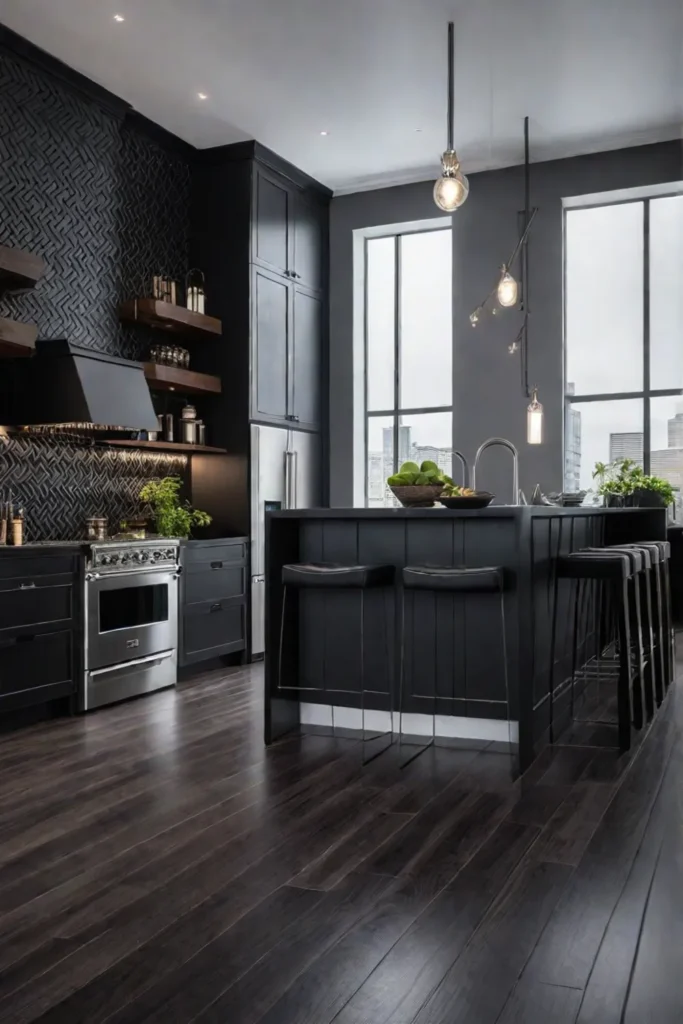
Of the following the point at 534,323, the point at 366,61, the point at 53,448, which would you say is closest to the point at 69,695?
the point at 53,448

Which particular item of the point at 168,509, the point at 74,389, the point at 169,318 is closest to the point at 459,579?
the point at 74,389

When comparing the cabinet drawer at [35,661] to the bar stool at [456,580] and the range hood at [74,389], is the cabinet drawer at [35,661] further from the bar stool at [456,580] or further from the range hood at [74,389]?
the bar stool at [456,580]

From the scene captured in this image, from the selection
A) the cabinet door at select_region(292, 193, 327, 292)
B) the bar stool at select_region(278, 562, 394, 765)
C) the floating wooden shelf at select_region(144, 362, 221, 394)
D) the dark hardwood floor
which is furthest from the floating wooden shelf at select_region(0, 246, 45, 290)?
the cabinet door at select_region(292, 193, 327, 292)

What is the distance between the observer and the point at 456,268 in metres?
7.30

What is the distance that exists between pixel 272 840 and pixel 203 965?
29.5 inches

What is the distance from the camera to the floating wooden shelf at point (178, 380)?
18.8 ft

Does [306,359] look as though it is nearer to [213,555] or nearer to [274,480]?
[274,480]

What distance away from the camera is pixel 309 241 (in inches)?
290

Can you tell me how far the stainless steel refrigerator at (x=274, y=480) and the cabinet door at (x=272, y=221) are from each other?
4.19 ft

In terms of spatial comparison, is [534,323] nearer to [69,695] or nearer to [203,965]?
[69,695]

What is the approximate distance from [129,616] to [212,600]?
887mm

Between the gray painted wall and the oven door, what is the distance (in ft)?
8.48

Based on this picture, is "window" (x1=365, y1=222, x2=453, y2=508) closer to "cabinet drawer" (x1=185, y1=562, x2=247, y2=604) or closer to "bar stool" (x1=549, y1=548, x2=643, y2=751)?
"cabinet drawer" (x1=185, y1=562, x2=247, y2=604)

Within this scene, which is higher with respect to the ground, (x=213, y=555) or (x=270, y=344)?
(x=270, y=344)
